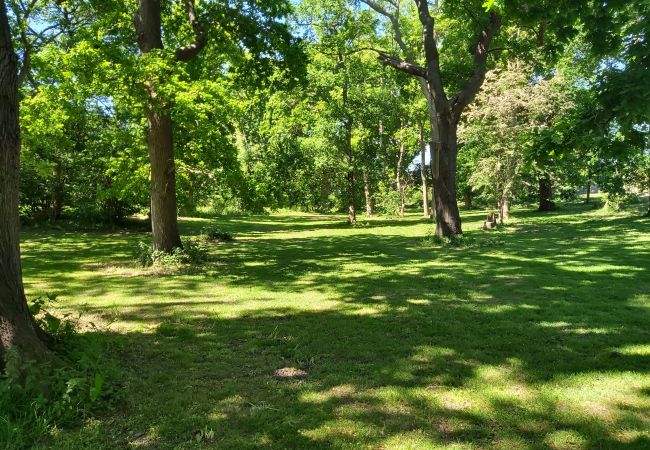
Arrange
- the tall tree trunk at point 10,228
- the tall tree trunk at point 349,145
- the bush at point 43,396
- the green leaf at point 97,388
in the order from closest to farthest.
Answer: the bush at point 43,396, the green leaf at point 97,388, the tall tree trunk at point 10,228, the tall tree trunk at point 349,145

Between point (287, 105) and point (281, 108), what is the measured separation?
380mm

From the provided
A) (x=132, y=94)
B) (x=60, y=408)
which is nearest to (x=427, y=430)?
(x=60, y=408)

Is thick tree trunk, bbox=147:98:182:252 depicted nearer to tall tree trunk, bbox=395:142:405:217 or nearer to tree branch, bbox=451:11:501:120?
tree branch, bbox=451:11:501:120

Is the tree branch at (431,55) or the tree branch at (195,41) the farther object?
the tree branch at (431,55)

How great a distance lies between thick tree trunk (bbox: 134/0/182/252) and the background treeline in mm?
580

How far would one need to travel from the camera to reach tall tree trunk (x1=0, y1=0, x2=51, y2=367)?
12.4 feet

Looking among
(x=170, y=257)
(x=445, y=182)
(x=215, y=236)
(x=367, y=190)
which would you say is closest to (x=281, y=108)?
(x=367, y=190)

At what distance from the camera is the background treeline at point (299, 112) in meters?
5.36

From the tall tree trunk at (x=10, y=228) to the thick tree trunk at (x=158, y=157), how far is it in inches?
288

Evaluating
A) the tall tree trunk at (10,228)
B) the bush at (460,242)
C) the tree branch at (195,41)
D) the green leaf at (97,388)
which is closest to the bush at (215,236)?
the bush at (460,242)

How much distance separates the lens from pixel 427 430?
340 centimetres

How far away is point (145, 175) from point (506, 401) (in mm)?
12799

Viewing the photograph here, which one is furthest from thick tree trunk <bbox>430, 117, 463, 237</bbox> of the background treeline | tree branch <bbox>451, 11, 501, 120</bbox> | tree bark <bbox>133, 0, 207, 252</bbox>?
tree bark <bbox>133, 0, 207, 252</bbox>

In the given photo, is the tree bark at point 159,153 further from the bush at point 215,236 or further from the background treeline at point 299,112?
the bush at point 215,236
